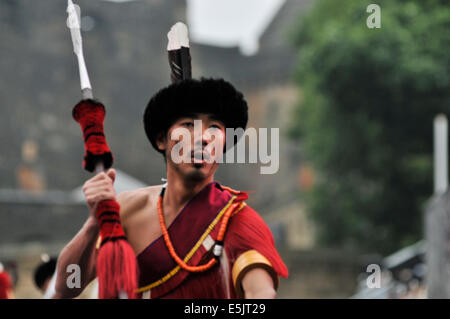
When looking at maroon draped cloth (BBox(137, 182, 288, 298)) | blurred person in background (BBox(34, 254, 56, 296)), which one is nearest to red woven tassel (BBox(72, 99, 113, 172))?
maroon draped cloth (BBox(137, 182, 288, 298))

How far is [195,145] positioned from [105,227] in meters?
0.45

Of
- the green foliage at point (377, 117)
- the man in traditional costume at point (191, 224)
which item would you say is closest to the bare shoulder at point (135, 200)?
the man in traditional costume at point (191, 224)

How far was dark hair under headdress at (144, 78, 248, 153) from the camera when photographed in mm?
3226

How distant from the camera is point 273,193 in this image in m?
40.6

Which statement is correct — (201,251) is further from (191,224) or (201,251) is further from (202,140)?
(202,140)

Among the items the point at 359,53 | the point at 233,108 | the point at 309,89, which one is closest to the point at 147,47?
the point at 309,89

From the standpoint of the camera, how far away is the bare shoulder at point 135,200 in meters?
3.41

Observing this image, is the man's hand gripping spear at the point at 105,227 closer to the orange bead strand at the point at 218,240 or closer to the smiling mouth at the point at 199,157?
the orange bead strand at the point at 218,240

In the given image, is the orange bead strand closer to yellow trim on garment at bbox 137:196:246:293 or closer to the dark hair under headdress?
yellow trim on garment at bbox 137:196:246:293

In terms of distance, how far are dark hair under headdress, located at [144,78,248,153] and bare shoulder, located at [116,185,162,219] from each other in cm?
31

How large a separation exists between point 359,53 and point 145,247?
61.1 ft

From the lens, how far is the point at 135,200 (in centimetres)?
345

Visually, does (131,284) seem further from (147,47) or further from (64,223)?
(147,47)

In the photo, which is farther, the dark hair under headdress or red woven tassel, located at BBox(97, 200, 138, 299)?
the dark hair under headdress
